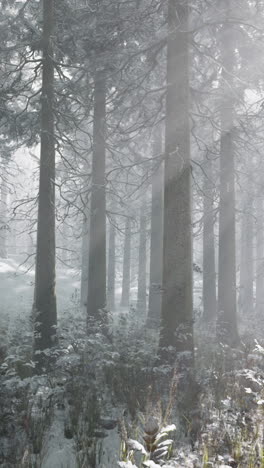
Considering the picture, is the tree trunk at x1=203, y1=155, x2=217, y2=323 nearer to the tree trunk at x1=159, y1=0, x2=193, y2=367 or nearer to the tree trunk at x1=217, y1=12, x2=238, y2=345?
the tree trunk at x1=217, y1=12, x2=238, y2=345

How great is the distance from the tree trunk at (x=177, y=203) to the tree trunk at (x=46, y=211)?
120 inches

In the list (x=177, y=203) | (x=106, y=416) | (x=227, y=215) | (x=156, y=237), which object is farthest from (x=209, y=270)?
(x=106, y=416)

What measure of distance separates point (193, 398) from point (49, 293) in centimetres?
501

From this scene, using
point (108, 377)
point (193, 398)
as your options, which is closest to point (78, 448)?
point (193, 398)

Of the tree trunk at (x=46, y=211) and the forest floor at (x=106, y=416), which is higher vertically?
the tree trunk at (x=46, y=211)

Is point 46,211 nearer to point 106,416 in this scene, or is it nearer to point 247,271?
A: point 106,416

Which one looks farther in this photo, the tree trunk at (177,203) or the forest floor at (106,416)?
the tree trunk at (177,203)

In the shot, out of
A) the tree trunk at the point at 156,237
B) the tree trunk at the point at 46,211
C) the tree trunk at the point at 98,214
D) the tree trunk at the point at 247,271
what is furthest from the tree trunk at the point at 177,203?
the tree trunk at the point at 247,271

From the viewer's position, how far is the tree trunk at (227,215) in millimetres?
13352

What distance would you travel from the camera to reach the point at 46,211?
10133 millimetres

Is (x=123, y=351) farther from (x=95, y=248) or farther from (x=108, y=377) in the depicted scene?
(x=95, y=248)

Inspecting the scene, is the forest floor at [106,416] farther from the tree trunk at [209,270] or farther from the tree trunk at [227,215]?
the tree trunk at [209,270]

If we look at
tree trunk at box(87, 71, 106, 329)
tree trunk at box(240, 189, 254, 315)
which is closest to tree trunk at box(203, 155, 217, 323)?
tree trunk at box(87, 71, 106, 329)

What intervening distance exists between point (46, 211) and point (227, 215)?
6.64m
